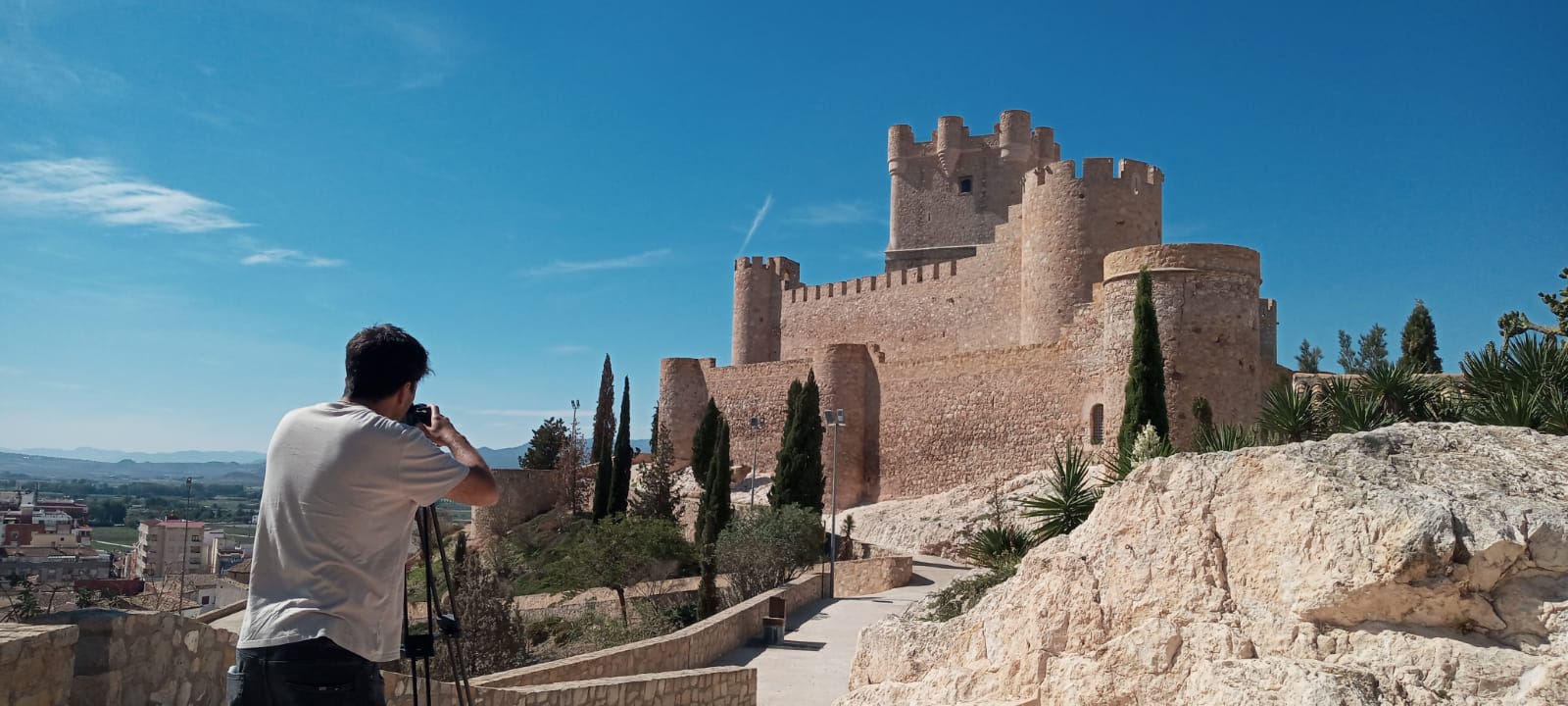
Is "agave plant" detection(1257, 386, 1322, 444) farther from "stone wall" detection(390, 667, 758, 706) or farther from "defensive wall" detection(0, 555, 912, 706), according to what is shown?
"defensive wall" detection(0, 555, 912, 706)

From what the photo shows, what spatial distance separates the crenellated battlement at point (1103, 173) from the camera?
2767cm

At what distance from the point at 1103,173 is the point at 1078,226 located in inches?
53.2

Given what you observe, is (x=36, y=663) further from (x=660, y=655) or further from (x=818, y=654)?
(x=818, y=654)

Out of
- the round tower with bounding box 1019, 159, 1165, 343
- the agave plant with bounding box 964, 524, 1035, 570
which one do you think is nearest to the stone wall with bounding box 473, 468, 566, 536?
the round tower with bounding box 1019, 159, 1165, 343

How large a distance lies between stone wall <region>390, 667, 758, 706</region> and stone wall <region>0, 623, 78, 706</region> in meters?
2.17

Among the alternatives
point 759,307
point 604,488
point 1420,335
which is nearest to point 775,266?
point 759,307

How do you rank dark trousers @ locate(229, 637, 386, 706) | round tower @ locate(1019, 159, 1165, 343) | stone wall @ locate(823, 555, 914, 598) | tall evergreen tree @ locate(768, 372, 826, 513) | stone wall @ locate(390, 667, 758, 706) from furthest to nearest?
tall evergreen tree @ locate(768, 372, 826, 513), round tower @ locate(1019, 159, 1165, 343), stone wall @ locate(823, 555, 914, 598), stone wall @ locate(390, 667, 758, 706), dark trousers @ locate(229, 637, 386, 706)

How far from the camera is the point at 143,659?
4.69 metres

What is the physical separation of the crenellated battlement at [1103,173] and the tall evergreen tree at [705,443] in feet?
39.0

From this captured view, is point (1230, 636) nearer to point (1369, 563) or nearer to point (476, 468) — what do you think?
point (1369, 563)

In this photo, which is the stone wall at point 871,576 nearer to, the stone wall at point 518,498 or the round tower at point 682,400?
the round tower at point 682,400

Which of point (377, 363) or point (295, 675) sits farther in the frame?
point (377, 363)

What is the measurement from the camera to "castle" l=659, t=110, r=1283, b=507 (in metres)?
22.4

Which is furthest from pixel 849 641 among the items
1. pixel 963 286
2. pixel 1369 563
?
pixel 963 286
